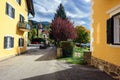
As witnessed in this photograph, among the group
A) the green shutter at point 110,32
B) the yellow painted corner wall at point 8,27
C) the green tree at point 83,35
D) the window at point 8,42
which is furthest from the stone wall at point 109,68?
the green tree at point 83,35

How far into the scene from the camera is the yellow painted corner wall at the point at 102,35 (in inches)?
406

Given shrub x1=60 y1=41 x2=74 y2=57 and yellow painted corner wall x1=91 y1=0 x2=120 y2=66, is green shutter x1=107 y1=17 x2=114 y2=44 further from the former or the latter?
shrub x1=60 y1=41 x2=74 y2=57

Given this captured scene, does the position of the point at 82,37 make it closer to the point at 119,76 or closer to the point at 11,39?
the point at 11,39

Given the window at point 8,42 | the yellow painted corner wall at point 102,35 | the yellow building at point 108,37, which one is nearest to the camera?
the yellow building at point 108,37

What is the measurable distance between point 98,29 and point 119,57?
14.3 ft

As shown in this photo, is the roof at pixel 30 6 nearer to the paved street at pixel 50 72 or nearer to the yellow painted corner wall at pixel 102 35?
the paved street at pixel 50 72

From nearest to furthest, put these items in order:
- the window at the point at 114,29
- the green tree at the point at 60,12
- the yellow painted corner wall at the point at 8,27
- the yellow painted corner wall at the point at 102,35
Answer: the yellow painted corner wall at the point at 102,35 < the window at the point at 114,29 < the yellow painted corner wall at the point at 8,27 < the green tree at the point at 60,12

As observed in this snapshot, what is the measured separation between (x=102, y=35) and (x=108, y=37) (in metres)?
1.74

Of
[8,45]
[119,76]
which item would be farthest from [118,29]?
[8,45]

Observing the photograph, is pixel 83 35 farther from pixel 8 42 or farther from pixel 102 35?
pixel 102 35

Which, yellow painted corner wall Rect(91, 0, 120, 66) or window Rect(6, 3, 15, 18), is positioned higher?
window Rect(6, 3, 15, 18)

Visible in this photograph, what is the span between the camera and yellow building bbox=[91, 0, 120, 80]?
400 inches

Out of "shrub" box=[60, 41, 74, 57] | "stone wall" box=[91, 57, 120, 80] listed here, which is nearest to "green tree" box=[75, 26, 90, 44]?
"shrub" box=[60, 41, 74, 57]

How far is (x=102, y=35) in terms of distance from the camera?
500 inches
